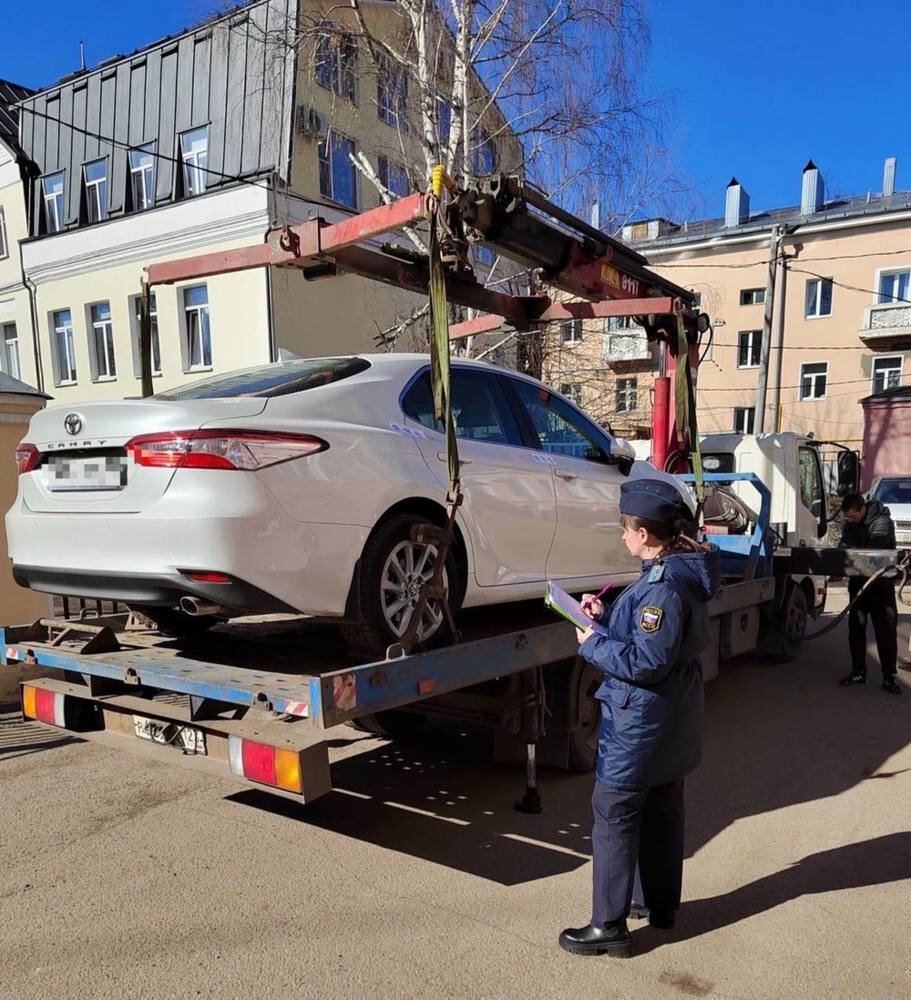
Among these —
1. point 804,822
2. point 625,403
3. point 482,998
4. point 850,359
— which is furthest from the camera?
point 850,359

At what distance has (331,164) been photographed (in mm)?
16750

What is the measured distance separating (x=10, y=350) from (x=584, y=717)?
72.1 ft

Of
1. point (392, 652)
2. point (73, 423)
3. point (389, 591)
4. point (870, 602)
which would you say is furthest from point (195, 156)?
point (392, 652)

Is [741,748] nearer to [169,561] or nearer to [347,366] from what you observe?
[347,366]

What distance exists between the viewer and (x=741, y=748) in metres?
5.09

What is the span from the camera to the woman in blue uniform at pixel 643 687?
8.61 ft

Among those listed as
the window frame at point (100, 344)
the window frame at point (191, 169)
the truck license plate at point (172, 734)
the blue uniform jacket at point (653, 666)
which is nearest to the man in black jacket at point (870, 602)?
the blue uniform jacket at point (653, 666)

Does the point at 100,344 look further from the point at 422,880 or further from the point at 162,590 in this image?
the point at 422,880

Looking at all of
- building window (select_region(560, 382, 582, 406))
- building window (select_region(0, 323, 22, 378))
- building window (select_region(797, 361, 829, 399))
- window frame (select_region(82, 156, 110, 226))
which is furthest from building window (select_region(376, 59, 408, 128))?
building window (select_region(797, 361, 829, 399))

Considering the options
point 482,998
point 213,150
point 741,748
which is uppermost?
point 213,150

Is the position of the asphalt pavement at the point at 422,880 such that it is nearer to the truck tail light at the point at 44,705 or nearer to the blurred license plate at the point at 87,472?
the truck tail light at the point at 44,705

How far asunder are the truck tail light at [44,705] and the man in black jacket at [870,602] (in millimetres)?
6063

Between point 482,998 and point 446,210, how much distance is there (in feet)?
10.2

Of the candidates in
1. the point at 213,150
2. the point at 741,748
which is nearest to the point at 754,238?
the point at 213,150
